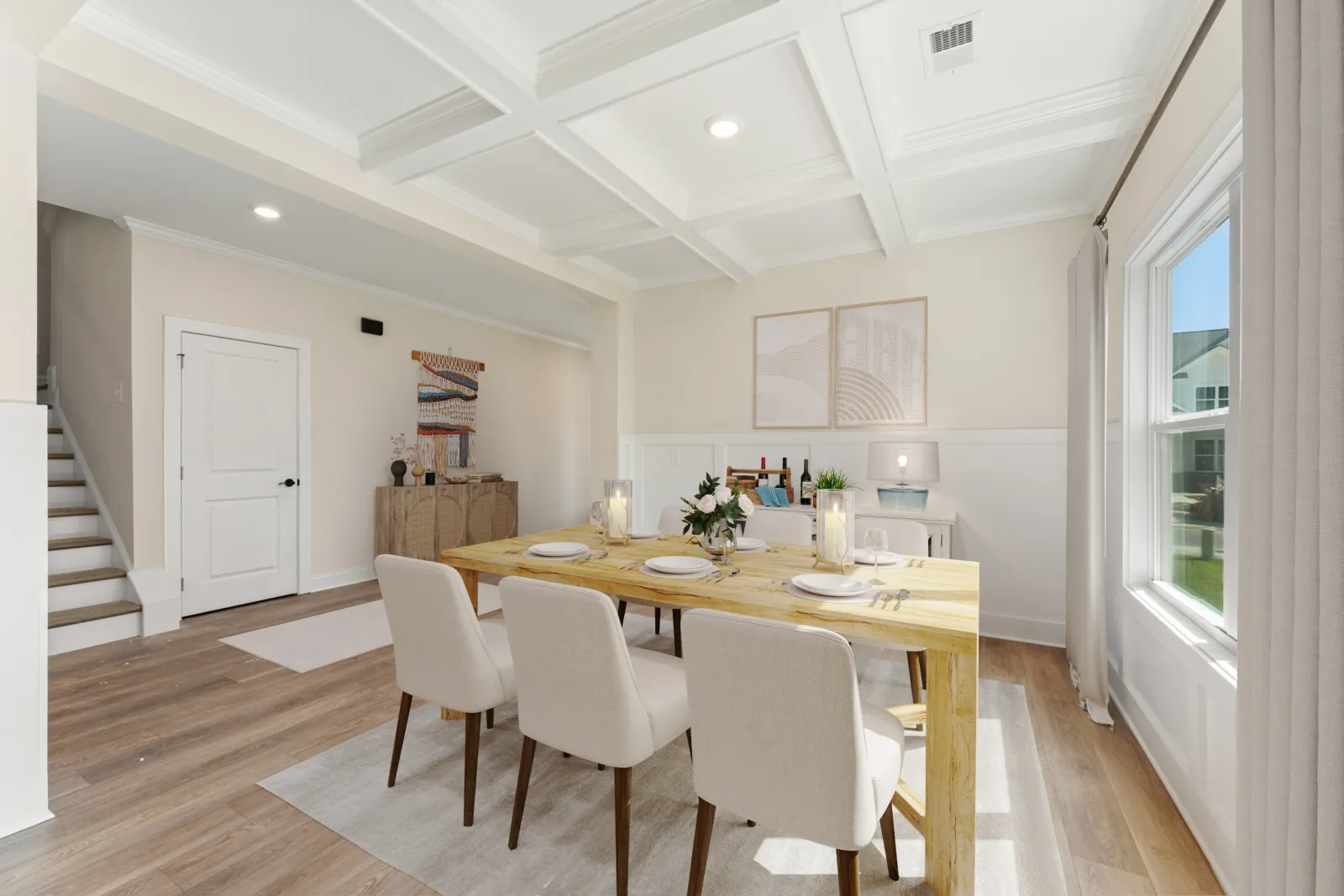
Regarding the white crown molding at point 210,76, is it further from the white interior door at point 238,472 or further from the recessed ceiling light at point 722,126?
the white interior door at point 238,472

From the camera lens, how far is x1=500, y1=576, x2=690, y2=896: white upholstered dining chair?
4.83 feet

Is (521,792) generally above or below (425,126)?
below

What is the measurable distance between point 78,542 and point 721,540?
4257mm

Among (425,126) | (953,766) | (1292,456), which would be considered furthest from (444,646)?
(425,126)

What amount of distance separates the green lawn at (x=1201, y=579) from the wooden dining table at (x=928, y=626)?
2.54 feet

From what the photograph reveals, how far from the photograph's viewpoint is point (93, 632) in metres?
3.41

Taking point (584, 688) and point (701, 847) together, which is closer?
point (701, 847)

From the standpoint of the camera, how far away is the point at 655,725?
5.28 ft

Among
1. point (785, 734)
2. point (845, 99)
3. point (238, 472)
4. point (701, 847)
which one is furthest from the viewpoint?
point (238, 472)

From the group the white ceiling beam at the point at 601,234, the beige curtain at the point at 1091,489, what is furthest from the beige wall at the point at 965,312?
the white ceiling beam at the point at 601,234

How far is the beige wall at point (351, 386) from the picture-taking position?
12.4 feet

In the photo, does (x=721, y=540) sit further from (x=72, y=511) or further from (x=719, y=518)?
(x=72, y=511)

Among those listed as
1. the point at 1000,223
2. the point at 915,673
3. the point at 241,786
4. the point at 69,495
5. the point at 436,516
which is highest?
the point at 1000,223

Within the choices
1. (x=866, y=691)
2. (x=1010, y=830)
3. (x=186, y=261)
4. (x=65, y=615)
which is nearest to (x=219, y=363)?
(x=186, y=261)
